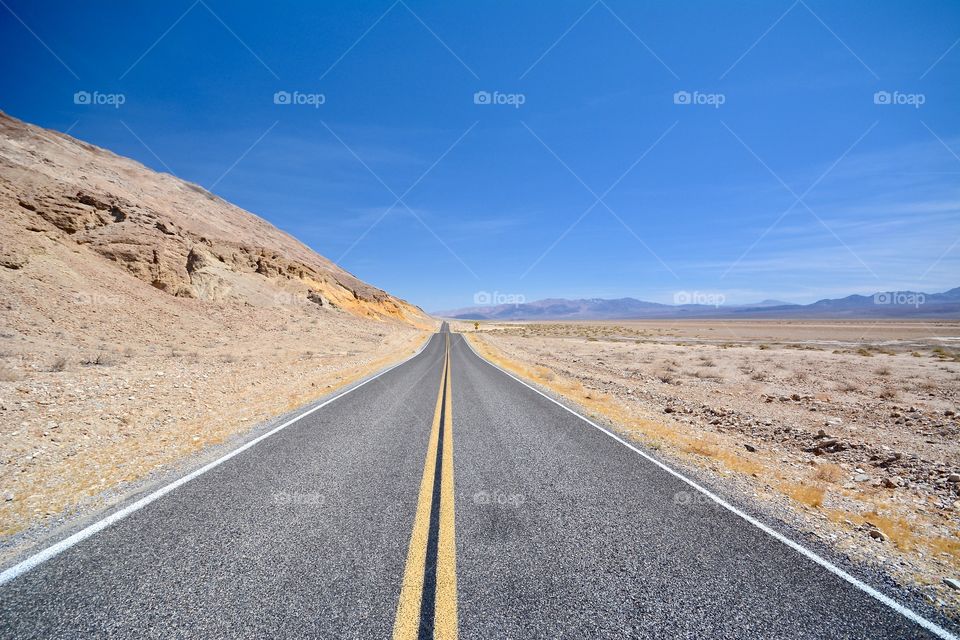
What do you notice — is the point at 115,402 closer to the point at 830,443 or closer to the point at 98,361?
the point at 98,361

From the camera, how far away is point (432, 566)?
131 inches

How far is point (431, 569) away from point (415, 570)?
136 mm

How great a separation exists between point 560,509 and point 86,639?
4.07 meters

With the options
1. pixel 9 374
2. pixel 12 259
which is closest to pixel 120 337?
pixel 12 259

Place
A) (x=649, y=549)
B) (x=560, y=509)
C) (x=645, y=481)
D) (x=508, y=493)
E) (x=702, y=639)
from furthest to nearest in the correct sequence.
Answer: (x=645, y=481) < (x=508, y=493) < (x=560, y=509) < (x=649, y=549) < (x=702, y=639)

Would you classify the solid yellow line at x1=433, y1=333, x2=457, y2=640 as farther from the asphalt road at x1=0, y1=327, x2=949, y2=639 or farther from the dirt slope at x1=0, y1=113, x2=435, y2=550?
the dirt slope at x1=0, y1=113, x2=435, y2=550

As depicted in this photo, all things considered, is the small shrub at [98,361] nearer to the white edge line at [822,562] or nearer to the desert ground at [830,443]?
the desert ground at [830,443]

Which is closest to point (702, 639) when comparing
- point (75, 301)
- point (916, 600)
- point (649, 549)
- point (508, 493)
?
point (649, 549)

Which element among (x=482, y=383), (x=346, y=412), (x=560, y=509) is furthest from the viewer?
(x=482, y=383)

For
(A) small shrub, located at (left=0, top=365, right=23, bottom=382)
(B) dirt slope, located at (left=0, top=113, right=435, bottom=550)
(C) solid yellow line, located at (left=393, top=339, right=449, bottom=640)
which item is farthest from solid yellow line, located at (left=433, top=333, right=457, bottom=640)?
(A) small shrub, located at (left=0, top=365, right=23, bottom=382)

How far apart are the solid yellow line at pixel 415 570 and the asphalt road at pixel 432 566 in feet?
0.05

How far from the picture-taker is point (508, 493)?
16.3 ft

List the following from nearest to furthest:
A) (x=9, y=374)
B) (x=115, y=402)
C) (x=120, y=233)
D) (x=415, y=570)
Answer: (x=415, y=570)
(x=115, y=402)
(x=9, y=374)
(x=120, y=233)

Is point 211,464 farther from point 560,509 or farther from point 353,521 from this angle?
point 560,509
